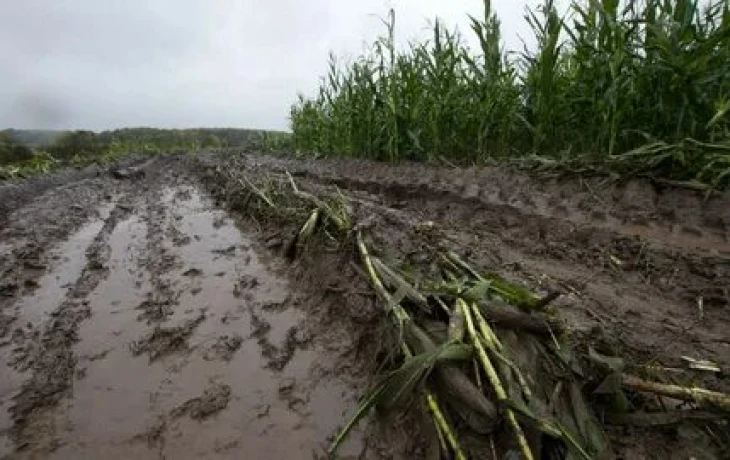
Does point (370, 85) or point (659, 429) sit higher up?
point (370, 85)

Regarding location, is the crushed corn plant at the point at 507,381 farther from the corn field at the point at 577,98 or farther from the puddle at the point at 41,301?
the corn field at the point at 577,98

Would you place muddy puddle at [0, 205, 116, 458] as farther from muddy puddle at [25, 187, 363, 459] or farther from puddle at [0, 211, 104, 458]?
muddy puddle at [25, 187, 363, 459]

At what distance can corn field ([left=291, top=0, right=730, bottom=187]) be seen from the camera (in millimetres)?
3490

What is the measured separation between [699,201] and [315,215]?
7.27 ft

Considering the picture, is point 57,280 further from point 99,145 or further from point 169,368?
point 99,145

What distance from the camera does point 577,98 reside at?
424 cm

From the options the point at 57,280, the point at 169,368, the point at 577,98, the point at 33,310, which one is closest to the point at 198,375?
the point at 169,368

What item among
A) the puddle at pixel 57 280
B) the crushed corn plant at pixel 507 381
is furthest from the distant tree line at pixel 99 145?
the crushed corn plant at pixel 507 381

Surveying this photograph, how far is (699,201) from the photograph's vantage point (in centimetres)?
328

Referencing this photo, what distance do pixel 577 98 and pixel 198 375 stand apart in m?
3.48

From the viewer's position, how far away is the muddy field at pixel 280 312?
1612 millimetres

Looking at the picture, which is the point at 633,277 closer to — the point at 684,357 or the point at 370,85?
the point at 684,357

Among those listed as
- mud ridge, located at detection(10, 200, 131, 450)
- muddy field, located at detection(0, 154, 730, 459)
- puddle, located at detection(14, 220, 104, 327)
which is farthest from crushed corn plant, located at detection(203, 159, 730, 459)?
puddle, located at detection(14, 220, 104, 327)

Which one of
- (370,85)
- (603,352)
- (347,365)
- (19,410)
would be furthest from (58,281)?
(370,85)
